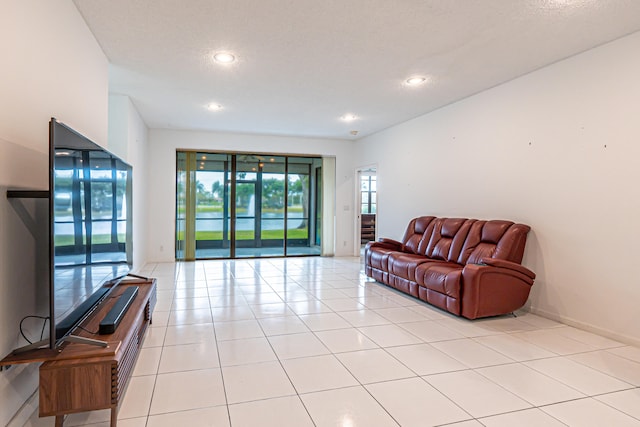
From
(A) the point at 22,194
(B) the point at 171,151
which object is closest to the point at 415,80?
(A) the point at 22,194

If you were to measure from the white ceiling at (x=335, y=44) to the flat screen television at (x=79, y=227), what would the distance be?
54.0 inches

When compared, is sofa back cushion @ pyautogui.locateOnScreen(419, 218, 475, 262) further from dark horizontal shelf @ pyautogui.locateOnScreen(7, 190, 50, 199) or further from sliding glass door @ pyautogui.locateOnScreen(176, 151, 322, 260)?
dark horizontal shelf @ pyautogui.locateOnScreen(7, 190, 50, 199)

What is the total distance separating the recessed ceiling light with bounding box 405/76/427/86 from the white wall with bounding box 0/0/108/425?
3.37 m

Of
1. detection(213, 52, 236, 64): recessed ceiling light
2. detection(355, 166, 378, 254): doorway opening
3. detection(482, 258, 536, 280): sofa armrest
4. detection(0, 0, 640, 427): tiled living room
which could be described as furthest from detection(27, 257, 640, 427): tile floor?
detection(355, 166, 378, 254): doorway opening

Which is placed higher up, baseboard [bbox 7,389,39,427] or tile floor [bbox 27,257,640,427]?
baseboard [bbox 7,389,39,427]

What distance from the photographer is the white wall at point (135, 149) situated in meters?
4.98

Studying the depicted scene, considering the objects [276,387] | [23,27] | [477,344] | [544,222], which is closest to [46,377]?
[276,387]

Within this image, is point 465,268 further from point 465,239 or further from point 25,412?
point 25,412

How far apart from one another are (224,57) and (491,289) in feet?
11.9

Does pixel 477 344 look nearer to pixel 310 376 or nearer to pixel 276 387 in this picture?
pixel 310 376

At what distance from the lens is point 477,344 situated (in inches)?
123

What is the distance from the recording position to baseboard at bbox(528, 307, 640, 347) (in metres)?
3.15

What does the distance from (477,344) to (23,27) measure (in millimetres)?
3898

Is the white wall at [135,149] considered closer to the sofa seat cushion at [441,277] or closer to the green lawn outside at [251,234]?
the green lawn outside at [251,234]
